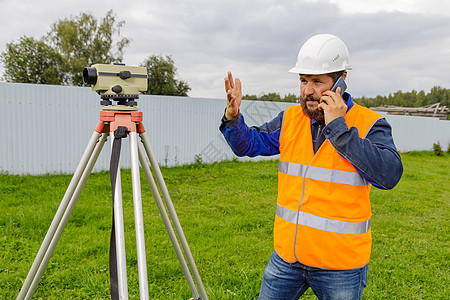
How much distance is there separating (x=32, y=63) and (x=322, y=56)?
30374mm

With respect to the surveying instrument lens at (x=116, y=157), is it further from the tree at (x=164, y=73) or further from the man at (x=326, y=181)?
the tree at (x=164, y=73)

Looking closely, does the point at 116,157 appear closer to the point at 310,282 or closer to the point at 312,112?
the point at 312,112

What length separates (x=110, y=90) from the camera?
1.66m

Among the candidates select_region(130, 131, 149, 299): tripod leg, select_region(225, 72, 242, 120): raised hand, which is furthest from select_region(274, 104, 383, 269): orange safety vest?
select_region(130, 131, 149, 299): tripod leg

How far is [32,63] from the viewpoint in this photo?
1045 inches

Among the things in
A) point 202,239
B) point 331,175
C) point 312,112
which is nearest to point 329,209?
point 331,175

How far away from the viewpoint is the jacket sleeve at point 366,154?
1.53m

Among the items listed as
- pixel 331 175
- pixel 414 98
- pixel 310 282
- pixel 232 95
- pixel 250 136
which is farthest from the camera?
pixel 414 98

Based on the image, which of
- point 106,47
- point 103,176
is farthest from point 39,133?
point 106,47

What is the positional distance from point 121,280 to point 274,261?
37.5 inches

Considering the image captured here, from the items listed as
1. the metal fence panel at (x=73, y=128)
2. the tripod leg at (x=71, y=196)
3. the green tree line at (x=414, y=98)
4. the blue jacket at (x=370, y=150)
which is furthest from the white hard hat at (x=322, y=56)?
the green tree line at (x=414, y=98)

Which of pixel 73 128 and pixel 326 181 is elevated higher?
pixel 326 181

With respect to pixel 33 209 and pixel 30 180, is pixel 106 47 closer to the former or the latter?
pixel 30 180

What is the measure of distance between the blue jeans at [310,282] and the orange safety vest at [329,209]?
0.20 ft
